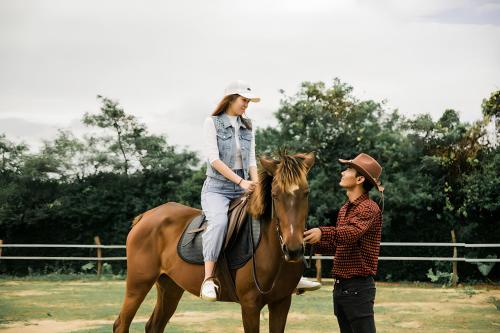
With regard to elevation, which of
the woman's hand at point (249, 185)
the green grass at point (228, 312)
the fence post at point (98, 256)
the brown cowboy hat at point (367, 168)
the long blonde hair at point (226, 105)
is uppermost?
the long blonde hair at point (226, 105)

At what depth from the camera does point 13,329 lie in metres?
8.98

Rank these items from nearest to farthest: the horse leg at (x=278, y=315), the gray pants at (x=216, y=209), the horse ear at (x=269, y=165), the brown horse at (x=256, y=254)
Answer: the brown horse at (x=256, y=254) < the horse ear at (x=269, y=165) < the horse leg at (x=278, y=315) < the gray pants at (x=216, y=209)

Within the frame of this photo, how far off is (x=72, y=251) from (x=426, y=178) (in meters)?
12.1

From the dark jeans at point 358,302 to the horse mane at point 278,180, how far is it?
2.57ft

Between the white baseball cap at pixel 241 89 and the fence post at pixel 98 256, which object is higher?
the white baseball cap at pixel 241 89

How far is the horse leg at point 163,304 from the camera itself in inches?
238

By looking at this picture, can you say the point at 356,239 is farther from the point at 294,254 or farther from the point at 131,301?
the point at 131,301

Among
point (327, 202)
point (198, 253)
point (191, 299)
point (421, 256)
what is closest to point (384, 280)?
point (421, 256)

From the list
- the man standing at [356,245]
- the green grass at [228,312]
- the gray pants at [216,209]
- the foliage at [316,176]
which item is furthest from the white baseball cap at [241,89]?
the foliage at [316,176]

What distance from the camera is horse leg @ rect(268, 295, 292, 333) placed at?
15.2ft

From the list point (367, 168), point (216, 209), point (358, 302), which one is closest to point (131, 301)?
point (216, 209)

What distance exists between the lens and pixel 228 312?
10836 mm

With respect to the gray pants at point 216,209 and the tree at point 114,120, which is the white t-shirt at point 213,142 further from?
the tree at point 114,120

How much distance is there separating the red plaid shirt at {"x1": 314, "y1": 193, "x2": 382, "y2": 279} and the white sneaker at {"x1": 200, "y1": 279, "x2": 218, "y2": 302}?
112 centimetres
